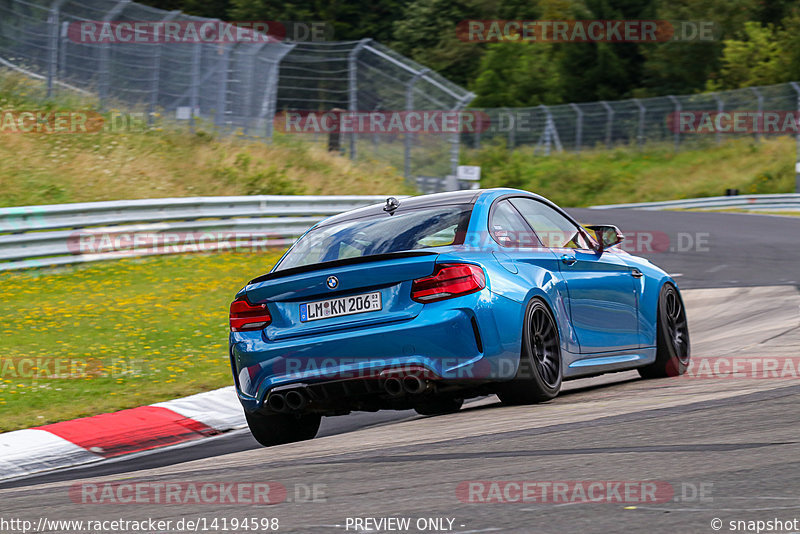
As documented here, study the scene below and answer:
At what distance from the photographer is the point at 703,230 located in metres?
23.9

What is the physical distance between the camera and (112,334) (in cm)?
1111

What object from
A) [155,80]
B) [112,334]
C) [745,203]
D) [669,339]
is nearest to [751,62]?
[745,203]

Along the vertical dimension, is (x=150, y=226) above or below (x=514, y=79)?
below

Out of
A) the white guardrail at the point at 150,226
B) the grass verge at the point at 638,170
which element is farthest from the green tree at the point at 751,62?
the white guardrail at the point at 150,226

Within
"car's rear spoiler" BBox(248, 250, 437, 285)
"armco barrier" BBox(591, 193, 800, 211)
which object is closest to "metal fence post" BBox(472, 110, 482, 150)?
A: "armco barrier" BBox(591, 193, 800, 211)

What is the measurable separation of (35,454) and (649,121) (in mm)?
39770

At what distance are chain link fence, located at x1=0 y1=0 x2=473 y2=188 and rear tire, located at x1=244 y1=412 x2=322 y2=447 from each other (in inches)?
603

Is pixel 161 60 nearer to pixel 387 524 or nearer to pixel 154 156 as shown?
pixel 154 156

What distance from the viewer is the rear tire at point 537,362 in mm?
6387

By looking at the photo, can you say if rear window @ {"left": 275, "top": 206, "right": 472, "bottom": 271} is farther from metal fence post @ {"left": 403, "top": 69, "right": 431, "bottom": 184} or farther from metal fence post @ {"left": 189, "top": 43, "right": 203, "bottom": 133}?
metal fence post @ {"left": 189, "top": 43, "right": 203, "bottom": 133}

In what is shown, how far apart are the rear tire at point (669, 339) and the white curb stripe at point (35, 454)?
13.3 ft

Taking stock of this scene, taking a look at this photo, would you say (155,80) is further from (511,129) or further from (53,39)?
(511,129)

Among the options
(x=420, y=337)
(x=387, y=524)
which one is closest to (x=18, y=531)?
(x=387, y=524)

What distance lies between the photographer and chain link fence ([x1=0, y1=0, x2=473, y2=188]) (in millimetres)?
21125
